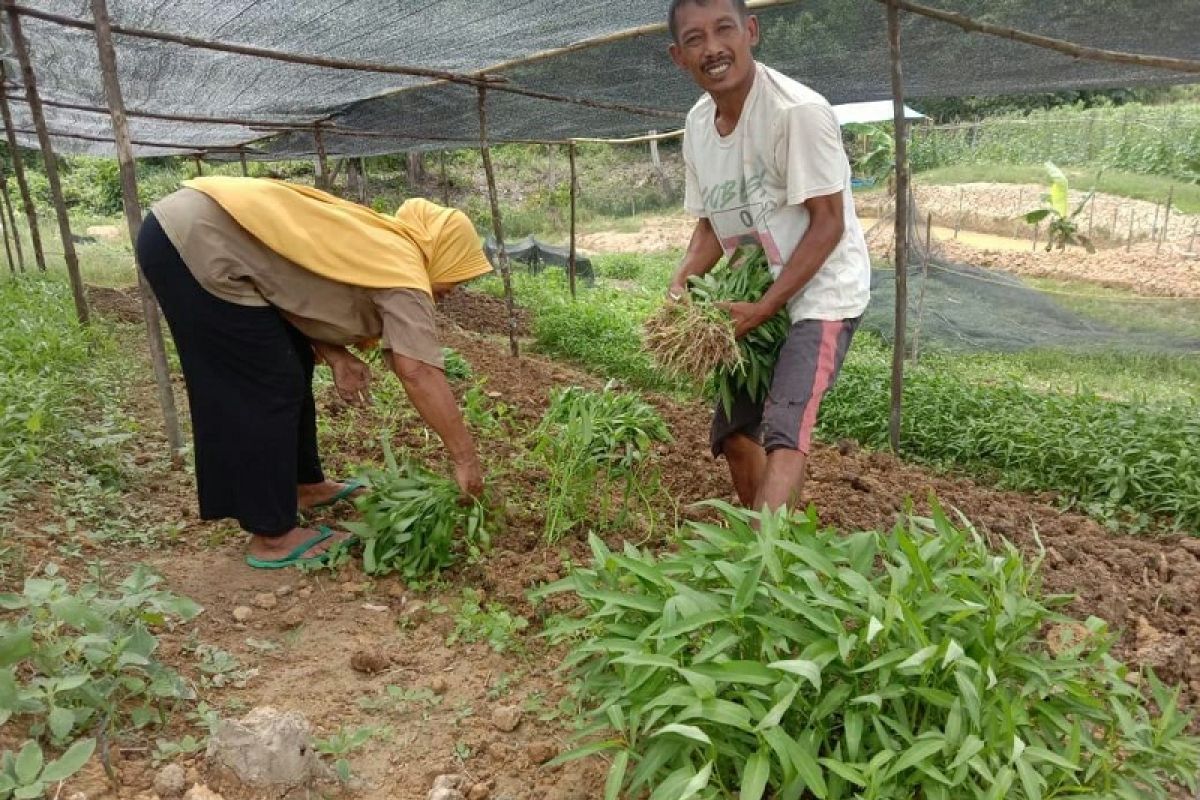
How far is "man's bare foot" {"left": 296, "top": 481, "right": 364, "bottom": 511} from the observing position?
132 inches

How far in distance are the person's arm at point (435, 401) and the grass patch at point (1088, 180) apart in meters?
13.4

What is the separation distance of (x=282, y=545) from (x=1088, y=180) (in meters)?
16.1

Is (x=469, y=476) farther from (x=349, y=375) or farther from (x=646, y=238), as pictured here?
(x=646, y=238)

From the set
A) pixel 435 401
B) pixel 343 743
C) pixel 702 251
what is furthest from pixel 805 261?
pixel 343 743

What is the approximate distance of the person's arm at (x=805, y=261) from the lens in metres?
2.48

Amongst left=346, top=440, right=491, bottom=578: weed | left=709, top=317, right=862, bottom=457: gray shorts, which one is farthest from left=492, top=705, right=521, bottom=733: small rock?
Result: left=709, top=317, right=862, bottom=457: gray shorts

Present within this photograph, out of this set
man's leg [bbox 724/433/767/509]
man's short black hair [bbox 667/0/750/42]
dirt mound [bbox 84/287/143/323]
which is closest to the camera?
man's short black hair [bbox 667/0/750/42]

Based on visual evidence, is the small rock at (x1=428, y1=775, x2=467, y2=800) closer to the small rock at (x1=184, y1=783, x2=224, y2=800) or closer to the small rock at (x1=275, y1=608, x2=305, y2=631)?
the small rock at (x1=184, y1=783, x2=224, y2=800)

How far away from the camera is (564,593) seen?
108 inches

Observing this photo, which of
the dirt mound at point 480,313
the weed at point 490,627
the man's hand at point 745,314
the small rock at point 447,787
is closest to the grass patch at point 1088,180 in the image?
the dirt mound at point 480,313

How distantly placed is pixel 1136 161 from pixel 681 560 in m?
17.9

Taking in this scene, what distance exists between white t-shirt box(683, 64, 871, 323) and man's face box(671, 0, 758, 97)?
8 centimetres

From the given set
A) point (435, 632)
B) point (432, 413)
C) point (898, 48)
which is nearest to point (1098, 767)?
point (435, 632)

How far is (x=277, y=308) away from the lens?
2.86 meters
